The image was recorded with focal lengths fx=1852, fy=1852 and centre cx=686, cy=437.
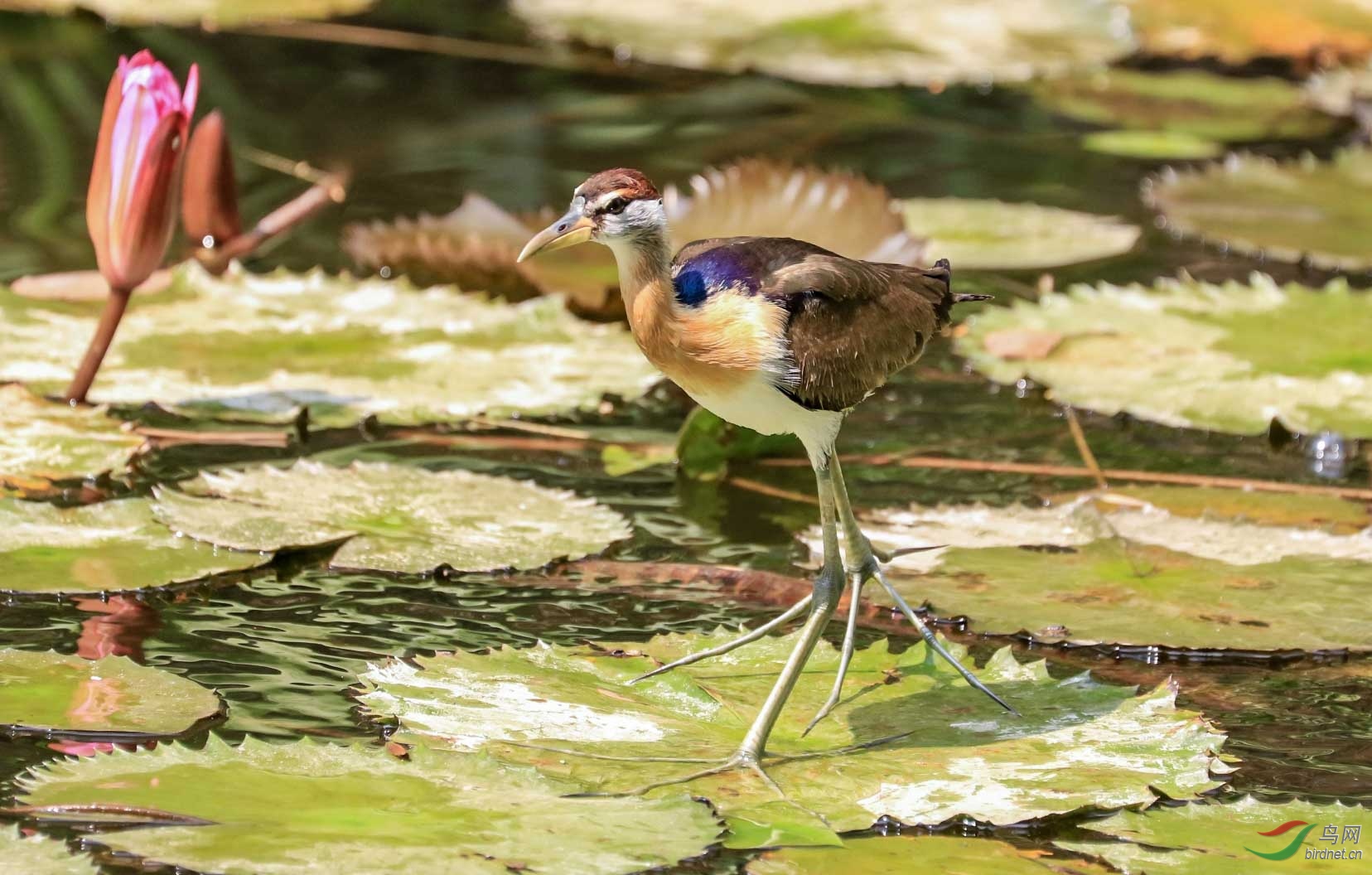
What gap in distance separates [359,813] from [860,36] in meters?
4.96

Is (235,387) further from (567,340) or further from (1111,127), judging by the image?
(1111,127)

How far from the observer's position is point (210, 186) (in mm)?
4656

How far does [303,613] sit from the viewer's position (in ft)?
9.53

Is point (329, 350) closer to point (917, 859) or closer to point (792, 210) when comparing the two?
point (792, 210)

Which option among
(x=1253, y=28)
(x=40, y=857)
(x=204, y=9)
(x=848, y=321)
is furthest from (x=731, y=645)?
(x=1253, y=28)

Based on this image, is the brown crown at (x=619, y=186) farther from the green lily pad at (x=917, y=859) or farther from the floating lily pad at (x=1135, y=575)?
the floating lily pad at (x=1135, y=575)

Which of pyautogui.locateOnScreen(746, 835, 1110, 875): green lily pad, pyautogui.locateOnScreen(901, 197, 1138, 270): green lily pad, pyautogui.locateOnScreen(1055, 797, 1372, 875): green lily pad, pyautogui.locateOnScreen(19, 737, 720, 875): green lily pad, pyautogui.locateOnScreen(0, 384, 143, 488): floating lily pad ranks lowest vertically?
pyautogui.locateOnScreen(746, 835, 1110, 875): green lily pad

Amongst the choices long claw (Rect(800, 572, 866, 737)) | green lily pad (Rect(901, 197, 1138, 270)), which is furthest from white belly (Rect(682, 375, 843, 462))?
green lily pad (Rect(901, 197, 1138, 270))

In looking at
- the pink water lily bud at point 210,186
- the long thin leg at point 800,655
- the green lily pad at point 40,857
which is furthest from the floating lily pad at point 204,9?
the green lily pad at point 40,857

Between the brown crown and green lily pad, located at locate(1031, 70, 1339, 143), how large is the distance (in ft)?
15.2

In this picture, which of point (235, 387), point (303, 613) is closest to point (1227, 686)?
point (303, 613)

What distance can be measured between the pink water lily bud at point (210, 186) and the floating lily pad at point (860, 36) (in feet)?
6.68

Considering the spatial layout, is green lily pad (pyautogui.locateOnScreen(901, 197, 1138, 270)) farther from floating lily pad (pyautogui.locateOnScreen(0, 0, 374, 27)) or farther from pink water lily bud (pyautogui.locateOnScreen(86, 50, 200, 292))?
floating lily pad (pyautogui.locateOnScreen(0, 0, 374, 27))

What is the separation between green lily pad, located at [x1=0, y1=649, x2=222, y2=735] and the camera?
2400 millimetres
